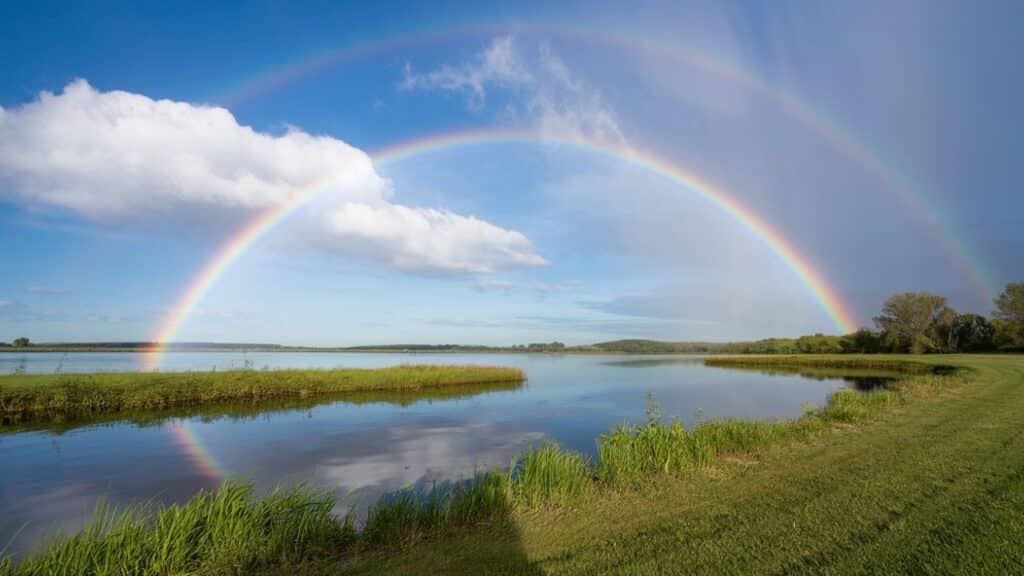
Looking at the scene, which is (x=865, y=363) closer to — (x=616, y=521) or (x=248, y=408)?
(x=616, y=521)

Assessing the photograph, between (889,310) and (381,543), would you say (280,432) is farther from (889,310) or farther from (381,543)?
(889,310)

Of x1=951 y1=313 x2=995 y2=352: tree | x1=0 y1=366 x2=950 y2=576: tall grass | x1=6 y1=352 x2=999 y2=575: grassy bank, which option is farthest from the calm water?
x1=951 y1=313 x2=995 y2=352: tree

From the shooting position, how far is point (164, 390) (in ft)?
71.2

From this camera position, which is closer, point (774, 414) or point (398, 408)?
point (774, 414)

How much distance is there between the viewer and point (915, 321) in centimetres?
6962

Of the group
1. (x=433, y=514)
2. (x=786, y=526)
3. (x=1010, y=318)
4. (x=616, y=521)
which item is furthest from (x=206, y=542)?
(x=1010, y=318)

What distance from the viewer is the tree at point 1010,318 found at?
57312 millimetres

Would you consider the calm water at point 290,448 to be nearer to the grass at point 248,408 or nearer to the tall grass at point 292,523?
the grass at point 248,408

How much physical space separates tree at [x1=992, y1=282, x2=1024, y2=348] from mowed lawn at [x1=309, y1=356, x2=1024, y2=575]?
73202 millimetres

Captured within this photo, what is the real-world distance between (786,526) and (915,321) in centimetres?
8729

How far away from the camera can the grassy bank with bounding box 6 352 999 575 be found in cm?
472

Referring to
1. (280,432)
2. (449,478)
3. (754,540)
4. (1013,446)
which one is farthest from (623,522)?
(280,432)

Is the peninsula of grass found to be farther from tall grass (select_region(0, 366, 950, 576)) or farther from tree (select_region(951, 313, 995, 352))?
tree (select_region(951, 313, 995, 352))

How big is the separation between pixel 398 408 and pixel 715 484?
17.4 m
